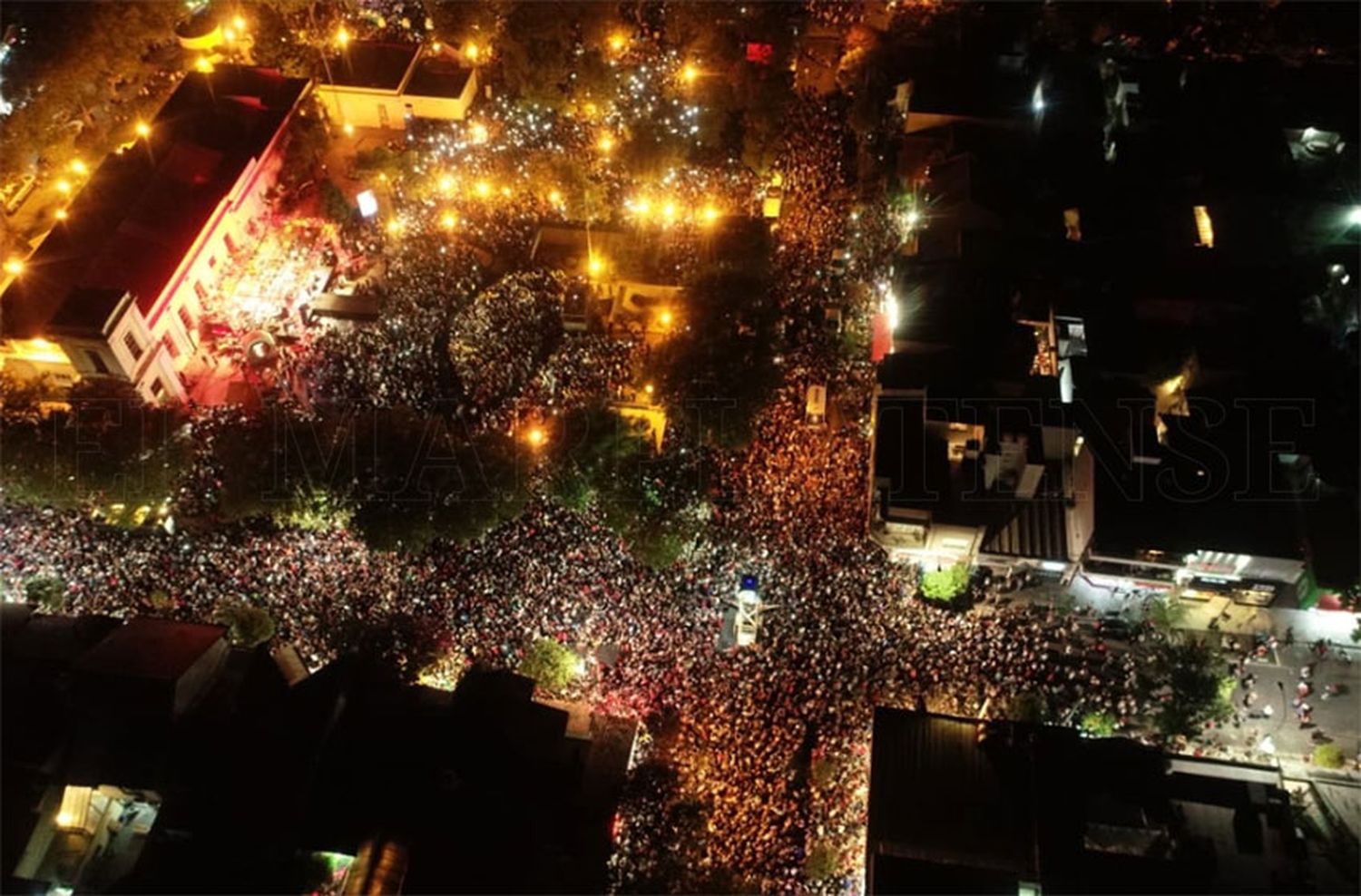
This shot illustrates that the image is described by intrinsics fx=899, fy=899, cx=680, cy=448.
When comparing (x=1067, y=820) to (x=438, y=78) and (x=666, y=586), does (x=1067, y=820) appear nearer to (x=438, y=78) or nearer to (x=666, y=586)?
(x=666, y=586)

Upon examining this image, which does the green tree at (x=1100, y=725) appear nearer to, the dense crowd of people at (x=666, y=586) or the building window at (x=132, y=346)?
the dense crowd of people at (x=666, y=586)

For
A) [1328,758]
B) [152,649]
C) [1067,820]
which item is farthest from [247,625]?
[1328,758]

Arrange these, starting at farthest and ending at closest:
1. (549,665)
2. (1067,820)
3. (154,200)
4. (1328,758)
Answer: (154,200) < (549,665) < (1328,758) < (1067,820)

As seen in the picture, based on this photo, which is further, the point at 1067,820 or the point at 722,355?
the point at 722,355

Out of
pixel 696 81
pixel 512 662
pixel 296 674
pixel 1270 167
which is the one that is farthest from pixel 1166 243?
pixel 296 674

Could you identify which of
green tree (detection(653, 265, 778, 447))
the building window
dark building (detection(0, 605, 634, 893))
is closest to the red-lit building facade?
the building window

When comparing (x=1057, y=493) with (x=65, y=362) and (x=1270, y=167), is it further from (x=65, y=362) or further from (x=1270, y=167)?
(x=65, y=362)

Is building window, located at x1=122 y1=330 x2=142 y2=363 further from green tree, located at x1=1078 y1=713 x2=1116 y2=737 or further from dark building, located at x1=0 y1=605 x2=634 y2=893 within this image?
green tree, located at x1=1078 y1=713 x2=1116 y2=737

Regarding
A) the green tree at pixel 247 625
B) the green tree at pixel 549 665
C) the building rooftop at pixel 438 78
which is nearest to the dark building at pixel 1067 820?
the green tree at pixel 549 665
